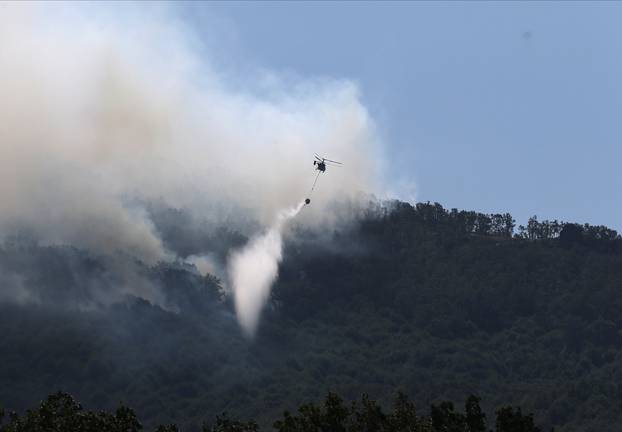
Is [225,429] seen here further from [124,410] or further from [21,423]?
[21,423]

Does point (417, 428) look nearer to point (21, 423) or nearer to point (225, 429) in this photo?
point (225, 429)

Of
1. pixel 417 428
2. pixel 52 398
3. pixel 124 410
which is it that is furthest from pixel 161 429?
pixel 417 428

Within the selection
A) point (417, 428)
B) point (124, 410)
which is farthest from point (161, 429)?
point (417, 428)

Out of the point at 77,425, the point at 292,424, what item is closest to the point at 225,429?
the point at 292,424

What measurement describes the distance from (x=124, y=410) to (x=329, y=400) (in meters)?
31.0

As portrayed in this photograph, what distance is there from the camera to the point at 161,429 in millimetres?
190750

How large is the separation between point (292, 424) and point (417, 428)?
1912 centimetres

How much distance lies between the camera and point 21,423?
19238 centimetres

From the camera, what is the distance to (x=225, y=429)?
198250 mm

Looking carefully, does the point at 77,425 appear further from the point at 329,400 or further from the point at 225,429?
the point at 329,400

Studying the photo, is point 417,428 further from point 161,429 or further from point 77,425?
point 77,425

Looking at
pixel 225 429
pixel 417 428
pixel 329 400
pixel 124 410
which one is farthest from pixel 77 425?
pixel 417 428

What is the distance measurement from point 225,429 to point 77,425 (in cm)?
2240

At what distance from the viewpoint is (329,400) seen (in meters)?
199
